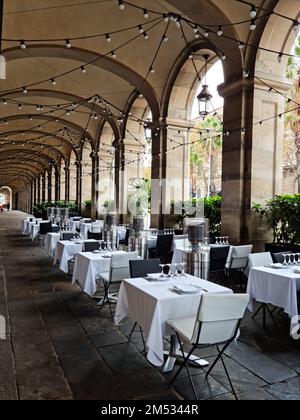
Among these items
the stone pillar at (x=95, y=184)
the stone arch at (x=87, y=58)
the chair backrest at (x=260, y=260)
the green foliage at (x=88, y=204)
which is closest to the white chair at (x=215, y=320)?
the chair backrest at (x=260, y=260)

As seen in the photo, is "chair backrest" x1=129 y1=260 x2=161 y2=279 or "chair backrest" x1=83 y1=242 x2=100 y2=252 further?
"chair backrest" x1=83 y1=242 x2=100 y2=252

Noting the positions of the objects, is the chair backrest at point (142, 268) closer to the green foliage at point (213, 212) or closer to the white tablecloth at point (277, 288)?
the white tablecloth at point (277, 288)

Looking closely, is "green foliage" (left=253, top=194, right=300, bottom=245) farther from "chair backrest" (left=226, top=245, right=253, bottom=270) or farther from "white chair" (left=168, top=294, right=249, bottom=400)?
"white chair" (left=168, top=294, right=249, bottom=400)

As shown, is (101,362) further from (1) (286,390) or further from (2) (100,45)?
(2) (100,45)

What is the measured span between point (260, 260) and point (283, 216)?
177cm

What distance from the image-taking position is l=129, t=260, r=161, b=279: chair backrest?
396 centimetres

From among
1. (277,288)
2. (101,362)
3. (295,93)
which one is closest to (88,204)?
(295,93)

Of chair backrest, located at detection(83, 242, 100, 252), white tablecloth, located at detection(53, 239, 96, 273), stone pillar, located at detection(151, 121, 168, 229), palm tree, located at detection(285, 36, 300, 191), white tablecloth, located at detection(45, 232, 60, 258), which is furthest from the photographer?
stone pillar, located at detection(151, 121, 168, 229)

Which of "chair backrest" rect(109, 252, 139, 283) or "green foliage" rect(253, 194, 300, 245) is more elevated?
"green foliage" rect(253, 194, 300, 245)

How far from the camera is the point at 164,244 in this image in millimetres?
7266

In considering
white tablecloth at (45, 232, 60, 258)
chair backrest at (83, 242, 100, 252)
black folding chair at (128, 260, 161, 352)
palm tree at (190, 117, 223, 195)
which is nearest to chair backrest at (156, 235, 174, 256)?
chair backrest at (83, 242, 100, 252)

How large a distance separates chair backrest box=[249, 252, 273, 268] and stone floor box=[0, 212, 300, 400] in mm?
757

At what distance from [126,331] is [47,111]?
13.5m
